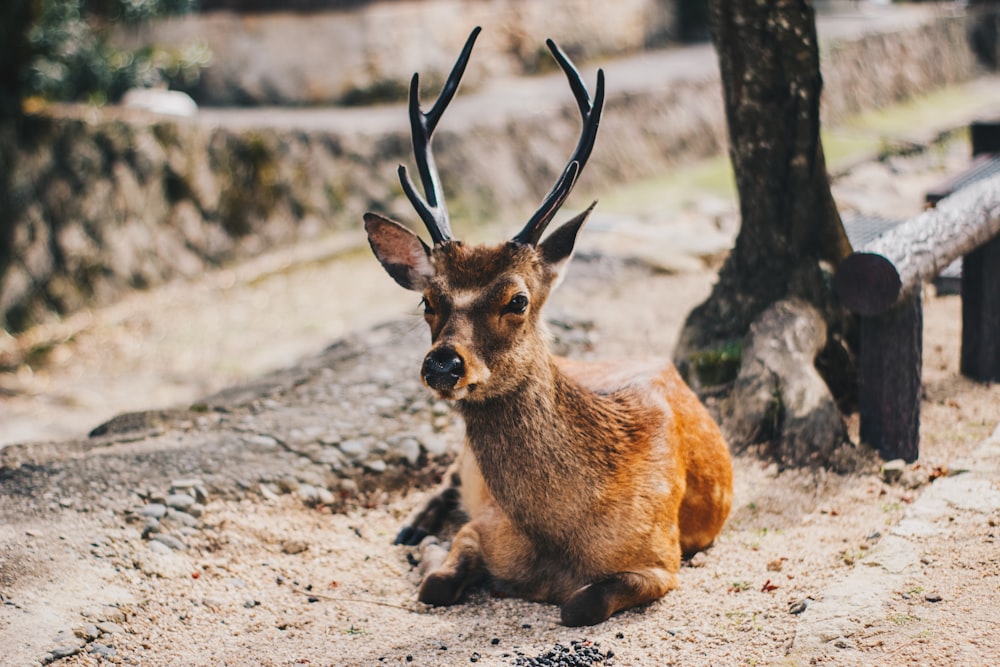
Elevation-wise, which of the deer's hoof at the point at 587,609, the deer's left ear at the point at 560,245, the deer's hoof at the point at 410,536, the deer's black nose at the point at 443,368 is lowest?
the deer's hoof at the point at 410,536

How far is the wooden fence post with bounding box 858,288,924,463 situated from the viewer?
17.8ft

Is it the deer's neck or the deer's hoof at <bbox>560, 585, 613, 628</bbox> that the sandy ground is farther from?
the deer's neck

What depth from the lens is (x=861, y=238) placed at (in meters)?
7.38

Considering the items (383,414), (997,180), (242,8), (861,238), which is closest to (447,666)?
(383,414)

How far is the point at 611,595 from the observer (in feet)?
13.8

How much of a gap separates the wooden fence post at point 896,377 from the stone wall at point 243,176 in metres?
6.70

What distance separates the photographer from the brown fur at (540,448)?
4.21 metres

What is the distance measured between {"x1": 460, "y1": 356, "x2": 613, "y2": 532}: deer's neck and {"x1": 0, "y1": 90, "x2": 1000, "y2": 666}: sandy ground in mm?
460

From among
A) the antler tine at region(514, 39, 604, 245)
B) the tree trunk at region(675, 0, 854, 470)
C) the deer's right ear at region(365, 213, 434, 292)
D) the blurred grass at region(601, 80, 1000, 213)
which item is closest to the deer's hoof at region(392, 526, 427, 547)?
the deer's right ear at region(365, 213, 434, 292)

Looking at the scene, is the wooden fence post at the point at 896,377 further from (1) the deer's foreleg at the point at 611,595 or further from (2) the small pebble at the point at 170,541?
(2) the small pebble at the point at 170,541

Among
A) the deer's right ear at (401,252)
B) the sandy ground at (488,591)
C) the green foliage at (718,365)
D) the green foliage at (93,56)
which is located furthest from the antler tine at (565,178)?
the green foliage at (93,56)

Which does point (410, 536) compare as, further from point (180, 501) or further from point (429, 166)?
point (429, 166)

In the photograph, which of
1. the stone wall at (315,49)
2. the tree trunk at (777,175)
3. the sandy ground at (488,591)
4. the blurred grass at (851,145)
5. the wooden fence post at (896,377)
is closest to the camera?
the sandy ground at (488,591)

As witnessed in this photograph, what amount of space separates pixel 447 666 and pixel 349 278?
25.3ft
